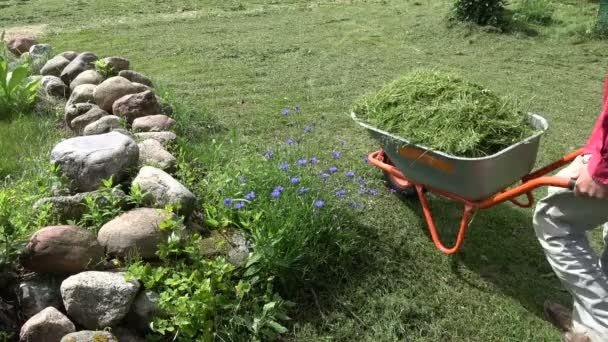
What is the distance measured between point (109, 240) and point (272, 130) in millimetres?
2403

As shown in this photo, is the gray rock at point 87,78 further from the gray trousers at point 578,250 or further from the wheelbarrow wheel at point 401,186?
the gray trousers at point 578,250

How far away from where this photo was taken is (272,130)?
485cm

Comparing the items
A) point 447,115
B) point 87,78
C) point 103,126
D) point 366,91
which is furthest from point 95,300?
point 366,91

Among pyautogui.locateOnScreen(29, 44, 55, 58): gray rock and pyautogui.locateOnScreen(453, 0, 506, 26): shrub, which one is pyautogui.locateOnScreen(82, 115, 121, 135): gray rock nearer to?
pyautogui.locateOnScreen(29, 44, 55, 58): gray rock

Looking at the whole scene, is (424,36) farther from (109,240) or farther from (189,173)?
(109,240)

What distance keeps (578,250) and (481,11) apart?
6.26 meters

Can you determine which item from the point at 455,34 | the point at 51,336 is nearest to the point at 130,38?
the point at 455,34

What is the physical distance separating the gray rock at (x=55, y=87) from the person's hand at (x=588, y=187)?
421 cm

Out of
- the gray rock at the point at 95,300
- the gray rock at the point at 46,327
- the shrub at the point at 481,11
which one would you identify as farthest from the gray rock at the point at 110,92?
the shrub at the point at 481,11

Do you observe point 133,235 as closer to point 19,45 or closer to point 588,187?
point 588,187

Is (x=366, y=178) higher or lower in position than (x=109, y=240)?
lower

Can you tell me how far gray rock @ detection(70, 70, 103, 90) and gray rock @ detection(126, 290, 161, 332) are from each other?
2.82 m

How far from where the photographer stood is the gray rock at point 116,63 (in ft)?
16.5

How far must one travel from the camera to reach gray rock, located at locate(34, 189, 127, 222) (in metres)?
2.78
